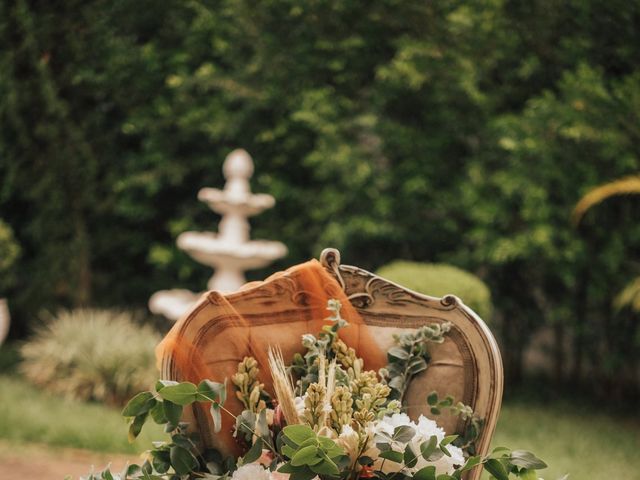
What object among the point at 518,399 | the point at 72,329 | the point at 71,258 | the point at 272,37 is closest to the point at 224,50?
the point at 272,37

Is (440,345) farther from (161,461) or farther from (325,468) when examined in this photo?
(161,461)

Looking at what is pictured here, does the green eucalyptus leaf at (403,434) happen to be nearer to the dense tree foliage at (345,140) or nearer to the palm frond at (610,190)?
the palm frond at (610,190)

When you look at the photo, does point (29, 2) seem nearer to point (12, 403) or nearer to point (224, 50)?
point (224, 50)

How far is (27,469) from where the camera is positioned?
3.97 meters

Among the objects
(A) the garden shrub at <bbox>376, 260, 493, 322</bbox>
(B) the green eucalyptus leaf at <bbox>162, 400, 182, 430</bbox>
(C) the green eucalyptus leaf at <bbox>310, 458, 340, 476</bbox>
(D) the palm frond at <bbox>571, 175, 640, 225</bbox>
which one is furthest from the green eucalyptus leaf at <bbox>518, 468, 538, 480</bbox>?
(D) the palm frond at <bbox>571, 175, 640, 225</bbox>

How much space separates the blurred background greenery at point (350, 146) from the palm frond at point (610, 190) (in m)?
0.19

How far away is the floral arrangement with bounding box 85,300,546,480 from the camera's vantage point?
141 centimetres

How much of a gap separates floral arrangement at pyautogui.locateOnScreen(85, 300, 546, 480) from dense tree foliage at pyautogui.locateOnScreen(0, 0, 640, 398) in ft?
14.6

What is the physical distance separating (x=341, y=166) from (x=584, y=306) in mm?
2356

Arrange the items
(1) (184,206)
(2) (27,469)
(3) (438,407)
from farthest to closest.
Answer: (1) (184,206), (2) (27,469), (3) (438,407)

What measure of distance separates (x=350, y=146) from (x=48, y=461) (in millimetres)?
3609

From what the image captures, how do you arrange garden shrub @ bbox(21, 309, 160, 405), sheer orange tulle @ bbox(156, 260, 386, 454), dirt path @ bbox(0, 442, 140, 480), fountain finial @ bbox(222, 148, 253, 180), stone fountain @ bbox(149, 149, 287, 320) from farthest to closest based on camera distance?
fountain finial @ bbox(222, 148, 253, 180), stone fountain @ bbox(149, 149, 287, 320), garden shrub @ bbox(21, 309, 160, 405), dirt path @ bbox(0, 442, 140, 480), sheer orange tulle @ bbox(156, 260, 386, 454)

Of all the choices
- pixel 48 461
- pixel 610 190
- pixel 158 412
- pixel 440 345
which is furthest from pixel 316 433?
pixel 610 190

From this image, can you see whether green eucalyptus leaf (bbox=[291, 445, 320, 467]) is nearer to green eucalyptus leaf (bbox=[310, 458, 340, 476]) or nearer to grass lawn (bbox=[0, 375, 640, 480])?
green eucalyptus leaf (bbox=[310, 458, 340, 476])
